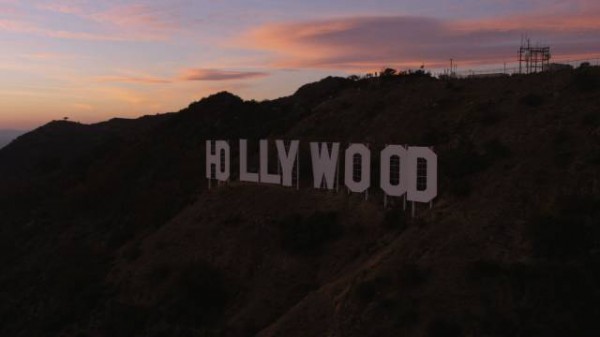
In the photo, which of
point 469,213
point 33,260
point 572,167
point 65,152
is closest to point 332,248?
point 469,213

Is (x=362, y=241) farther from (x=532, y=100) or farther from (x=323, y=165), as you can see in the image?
(x=532, y=100)

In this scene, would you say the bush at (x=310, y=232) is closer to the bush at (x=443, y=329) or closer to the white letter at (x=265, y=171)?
the white letter at (x=265, y=171)

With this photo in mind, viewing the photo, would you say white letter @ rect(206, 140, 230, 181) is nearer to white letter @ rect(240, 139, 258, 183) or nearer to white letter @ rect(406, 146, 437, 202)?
white letter @ rect(240, 139, 258, 183)

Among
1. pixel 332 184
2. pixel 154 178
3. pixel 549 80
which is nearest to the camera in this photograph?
pixel 332 184

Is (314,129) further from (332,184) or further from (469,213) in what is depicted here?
(469,213)

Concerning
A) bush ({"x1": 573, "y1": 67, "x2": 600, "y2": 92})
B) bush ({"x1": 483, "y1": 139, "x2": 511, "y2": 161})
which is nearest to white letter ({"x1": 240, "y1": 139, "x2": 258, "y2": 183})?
bush ({"x1": 483, "y1": 139, "x2": 511, "y2": 161})

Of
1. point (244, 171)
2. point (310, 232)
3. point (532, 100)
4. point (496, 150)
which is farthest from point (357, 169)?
point (532, 100)

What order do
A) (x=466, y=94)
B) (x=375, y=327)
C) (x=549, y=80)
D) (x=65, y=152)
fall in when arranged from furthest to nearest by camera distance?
(x=65, y=152)
(x=466, y=94)
(x=549, y=80)
(x=375, y=327)
